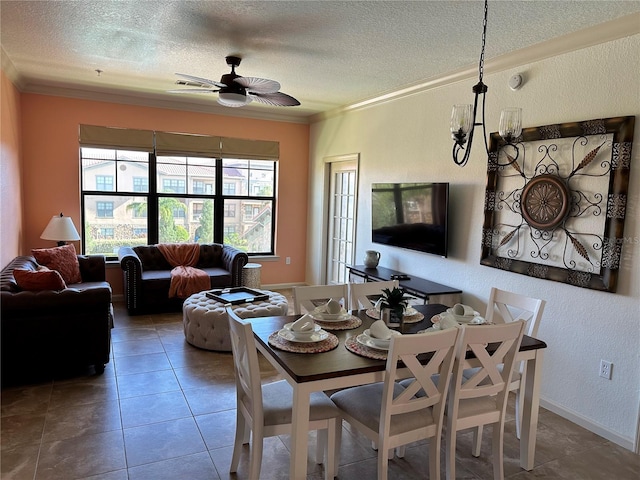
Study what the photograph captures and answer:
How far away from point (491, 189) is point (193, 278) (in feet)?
11.7

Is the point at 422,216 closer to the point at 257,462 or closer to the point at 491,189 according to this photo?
the point at 491,189

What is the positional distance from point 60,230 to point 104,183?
103 centimetres

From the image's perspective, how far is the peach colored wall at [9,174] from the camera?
4.33 m

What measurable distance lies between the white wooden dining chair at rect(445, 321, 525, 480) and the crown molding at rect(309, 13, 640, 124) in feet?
6.85

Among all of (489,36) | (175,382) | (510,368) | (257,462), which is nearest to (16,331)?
(175,382)

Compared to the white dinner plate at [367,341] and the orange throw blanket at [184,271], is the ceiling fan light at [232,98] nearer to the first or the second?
the white dinner plate at [367,341]

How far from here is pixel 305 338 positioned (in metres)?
2.30

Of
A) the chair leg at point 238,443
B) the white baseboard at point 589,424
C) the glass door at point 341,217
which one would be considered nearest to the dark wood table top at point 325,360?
the chair leg at point 238,443

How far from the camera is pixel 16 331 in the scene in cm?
326

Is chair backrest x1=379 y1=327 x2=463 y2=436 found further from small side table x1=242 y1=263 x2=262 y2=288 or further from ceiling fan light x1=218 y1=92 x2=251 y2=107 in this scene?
small side table x1=242 y1=263 x2=262 y2=288

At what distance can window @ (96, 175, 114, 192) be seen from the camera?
19.5 ft

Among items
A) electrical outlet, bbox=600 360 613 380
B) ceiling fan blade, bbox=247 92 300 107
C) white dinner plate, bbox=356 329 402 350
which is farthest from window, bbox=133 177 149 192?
electrical outlet, bbox=600 360 613 380

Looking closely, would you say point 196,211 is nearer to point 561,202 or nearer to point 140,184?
point 140,184

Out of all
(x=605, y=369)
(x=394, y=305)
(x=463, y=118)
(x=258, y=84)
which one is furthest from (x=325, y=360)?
(x=258, y=84)
